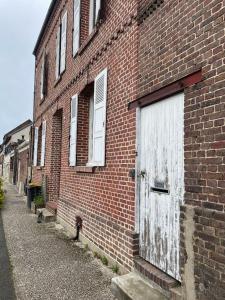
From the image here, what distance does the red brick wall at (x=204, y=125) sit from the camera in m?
3.26

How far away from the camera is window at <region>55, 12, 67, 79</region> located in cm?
1071

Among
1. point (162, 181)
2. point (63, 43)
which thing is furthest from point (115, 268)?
point (63, 43)

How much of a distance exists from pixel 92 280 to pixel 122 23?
432 cm

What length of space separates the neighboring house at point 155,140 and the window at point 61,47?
7.57 feet

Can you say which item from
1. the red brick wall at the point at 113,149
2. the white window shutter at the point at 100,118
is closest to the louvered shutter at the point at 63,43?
the red brick wall at the point at 113,149

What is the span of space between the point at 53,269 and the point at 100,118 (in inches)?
115

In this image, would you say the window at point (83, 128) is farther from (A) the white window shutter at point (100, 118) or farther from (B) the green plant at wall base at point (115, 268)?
(B) the green plant at wall base at point (115, 268)

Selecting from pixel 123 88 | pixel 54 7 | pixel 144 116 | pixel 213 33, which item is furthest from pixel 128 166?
pixel 54 7

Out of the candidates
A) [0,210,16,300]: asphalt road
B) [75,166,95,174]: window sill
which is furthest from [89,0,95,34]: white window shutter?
[0,210,16,300]: asphalt road

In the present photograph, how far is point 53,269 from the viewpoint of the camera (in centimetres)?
560

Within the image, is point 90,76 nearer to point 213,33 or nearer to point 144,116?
point 144,116

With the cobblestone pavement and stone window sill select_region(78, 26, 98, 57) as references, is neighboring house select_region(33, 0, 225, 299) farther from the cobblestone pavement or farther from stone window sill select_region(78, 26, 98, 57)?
the cobblestone pavement

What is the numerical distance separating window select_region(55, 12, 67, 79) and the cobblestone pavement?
5426 mm

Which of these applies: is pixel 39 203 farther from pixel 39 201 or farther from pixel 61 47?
pixel 61 47
